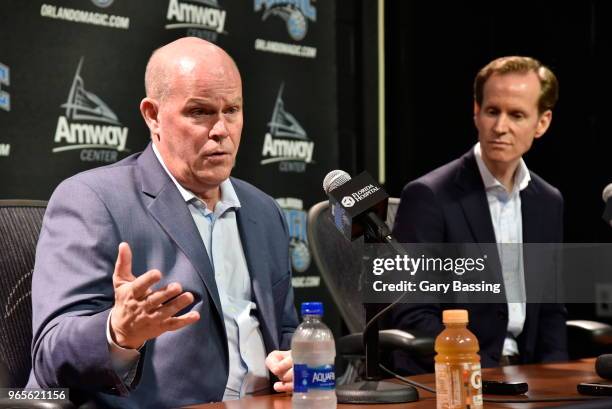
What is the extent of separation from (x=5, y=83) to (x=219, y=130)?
1557 millimetres

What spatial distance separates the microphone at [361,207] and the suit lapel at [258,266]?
652 mm

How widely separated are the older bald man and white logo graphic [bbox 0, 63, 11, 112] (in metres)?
1.31

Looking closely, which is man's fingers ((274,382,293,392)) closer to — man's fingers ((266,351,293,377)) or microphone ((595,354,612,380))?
man's fingers ((266,351,293,377))

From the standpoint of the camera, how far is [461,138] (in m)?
5.27

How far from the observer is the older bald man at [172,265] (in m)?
1.94

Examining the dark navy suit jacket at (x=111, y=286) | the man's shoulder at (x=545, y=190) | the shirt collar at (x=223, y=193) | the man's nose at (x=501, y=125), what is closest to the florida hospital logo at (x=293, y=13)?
the man's nose at (x=501, y=125)

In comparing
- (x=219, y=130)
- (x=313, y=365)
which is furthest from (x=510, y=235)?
(x=313, y=365)

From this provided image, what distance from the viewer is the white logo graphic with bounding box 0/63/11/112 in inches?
141

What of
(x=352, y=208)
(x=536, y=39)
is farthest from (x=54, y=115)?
(x=536, y=39)

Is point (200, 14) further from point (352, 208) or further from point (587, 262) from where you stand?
point (352, 208)

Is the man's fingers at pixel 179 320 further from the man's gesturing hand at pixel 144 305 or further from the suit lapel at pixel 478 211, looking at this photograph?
the suit lapel at pixel 478 211

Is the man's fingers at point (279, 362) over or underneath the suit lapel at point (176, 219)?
underneath

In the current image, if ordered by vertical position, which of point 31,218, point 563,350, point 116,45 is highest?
point 116,45

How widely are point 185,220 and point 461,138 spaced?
3208 mm
